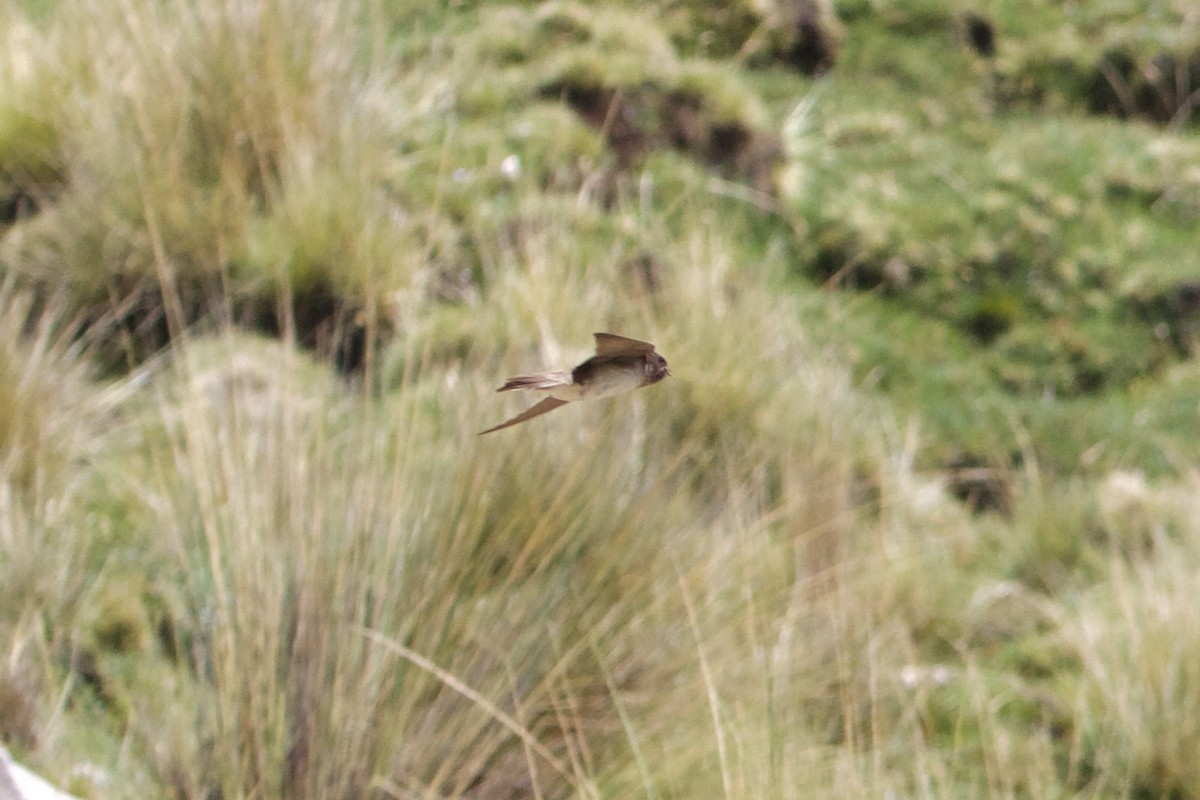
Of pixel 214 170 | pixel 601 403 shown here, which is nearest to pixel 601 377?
pixel 601 403

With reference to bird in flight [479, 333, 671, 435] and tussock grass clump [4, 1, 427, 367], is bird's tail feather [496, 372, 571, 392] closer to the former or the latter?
bird in flight [479, 333, 671, 435]

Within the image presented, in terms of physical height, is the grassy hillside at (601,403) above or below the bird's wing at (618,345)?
below

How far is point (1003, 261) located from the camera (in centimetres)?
543

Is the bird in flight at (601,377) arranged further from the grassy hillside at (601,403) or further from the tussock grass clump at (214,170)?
the tussock grass clump at (214,170)

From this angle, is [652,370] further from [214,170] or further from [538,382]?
[214,170]

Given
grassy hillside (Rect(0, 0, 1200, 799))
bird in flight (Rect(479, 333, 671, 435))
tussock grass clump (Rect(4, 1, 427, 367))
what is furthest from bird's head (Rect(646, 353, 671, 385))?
tussock grass clump (Rect(4, 1, 427, 367))

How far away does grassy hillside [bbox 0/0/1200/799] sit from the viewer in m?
2.09

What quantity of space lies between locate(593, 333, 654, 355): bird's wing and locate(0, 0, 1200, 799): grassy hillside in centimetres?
96

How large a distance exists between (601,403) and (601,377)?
7.26 feet

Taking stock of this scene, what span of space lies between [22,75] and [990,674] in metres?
3.49

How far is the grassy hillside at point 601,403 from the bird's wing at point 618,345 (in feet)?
3.14

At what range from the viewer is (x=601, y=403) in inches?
112

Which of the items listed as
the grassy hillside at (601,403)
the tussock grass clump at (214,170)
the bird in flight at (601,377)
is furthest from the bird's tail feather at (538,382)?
the tussock grass clump at (214,170)

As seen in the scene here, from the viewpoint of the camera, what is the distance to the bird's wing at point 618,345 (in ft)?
2.03
